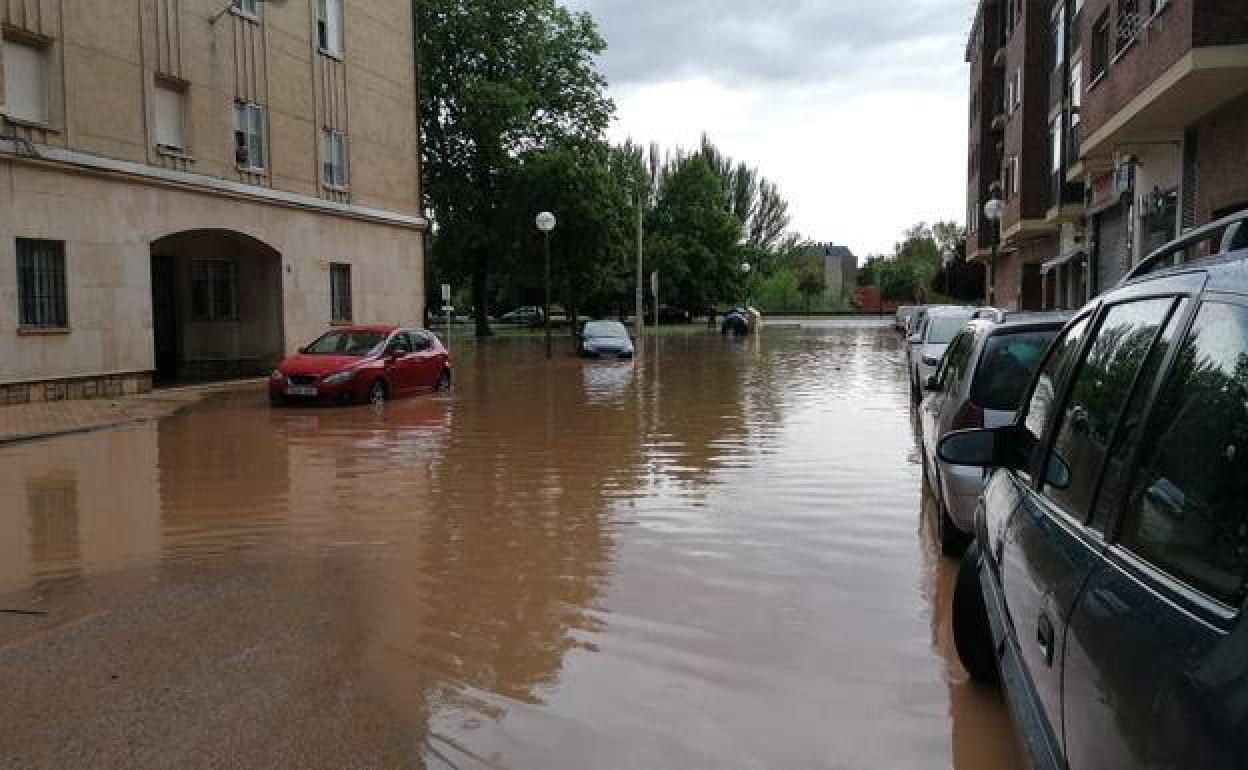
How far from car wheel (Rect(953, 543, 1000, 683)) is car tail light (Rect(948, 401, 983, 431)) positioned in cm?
233

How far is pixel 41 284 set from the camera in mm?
17688

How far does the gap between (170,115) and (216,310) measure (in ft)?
18.7

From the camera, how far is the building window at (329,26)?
25.4 meters

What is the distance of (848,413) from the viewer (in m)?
15.8

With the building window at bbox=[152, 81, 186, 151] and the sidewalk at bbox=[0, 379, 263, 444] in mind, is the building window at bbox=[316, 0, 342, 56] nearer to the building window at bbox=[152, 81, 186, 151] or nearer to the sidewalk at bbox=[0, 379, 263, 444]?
the building window at bbox=[152, 81, 186, 151]

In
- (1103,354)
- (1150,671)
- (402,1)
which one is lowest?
(1150,671)

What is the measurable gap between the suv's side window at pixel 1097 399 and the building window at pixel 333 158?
24.4 meters

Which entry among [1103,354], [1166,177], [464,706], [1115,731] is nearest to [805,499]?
[464,706]

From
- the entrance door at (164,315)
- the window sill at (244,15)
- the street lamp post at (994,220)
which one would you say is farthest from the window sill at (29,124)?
the street lamp post at (994,220)

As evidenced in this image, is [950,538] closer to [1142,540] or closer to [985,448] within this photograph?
[985,448]

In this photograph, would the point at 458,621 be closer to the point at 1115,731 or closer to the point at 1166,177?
the point at 1115,731

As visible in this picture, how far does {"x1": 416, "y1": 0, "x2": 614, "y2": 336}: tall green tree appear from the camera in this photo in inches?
1779

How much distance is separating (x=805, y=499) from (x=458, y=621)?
4.11 m

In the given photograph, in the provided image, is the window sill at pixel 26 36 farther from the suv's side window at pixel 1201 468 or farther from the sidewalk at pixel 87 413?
the suv's side window at pixel 1201 468
